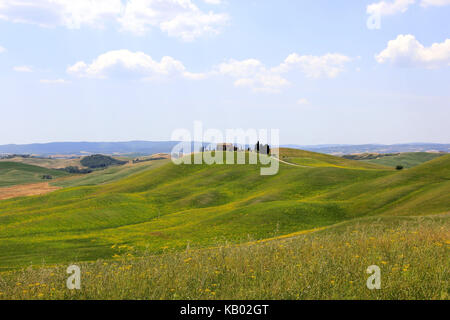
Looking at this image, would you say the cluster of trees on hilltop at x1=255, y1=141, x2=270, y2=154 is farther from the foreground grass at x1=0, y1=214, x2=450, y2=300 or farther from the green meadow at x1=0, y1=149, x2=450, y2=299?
the foreground grass at x1=0, y1=214, x2=450, y2=300

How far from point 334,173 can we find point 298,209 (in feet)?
112

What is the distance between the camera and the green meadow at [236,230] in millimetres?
9141

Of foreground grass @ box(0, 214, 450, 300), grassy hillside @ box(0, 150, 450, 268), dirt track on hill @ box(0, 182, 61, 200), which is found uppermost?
foreground grass @ box(0, 214, 450, 300)

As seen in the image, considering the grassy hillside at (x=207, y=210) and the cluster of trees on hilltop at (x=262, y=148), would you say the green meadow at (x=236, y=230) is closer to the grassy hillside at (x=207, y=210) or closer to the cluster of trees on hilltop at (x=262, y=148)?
the grassy hillside at (x=207, y=210)

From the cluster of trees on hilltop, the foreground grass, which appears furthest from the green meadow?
the cluster of trees on hilltop

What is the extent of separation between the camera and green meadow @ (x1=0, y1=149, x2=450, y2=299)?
9141 mm

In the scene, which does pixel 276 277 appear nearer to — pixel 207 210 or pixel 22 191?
pixel 207 210

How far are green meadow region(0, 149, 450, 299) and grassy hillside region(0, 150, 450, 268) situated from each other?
24 cm

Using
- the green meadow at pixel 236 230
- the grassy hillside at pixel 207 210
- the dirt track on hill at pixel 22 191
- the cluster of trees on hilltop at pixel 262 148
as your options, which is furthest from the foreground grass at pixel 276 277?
the cluster of trees on hilltop at pixel 262 148

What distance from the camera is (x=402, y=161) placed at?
19662 cm

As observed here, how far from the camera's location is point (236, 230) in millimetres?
45750

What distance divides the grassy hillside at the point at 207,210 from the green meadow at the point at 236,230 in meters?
0.24
